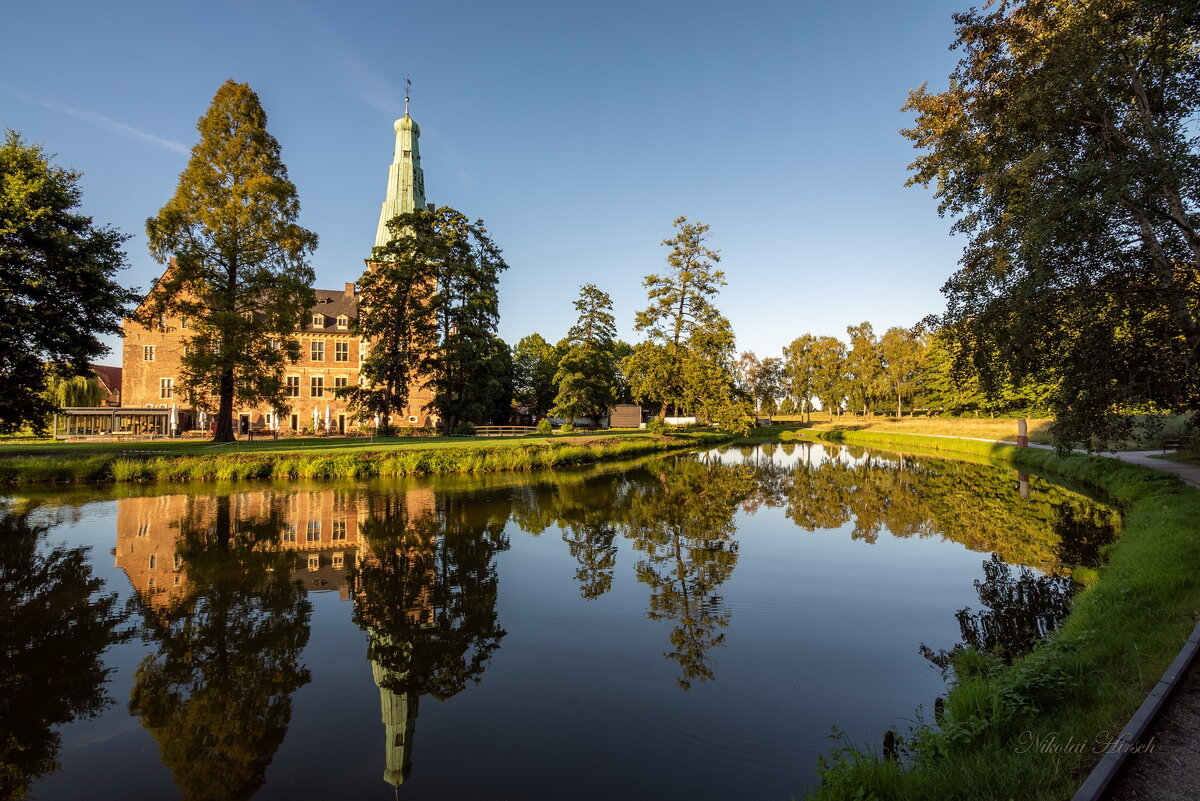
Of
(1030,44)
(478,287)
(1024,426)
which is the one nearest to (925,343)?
(1024,426)

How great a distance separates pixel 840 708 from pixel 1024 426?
36.3 metres

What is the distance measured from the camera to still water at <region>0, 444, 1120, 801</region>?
5.04m

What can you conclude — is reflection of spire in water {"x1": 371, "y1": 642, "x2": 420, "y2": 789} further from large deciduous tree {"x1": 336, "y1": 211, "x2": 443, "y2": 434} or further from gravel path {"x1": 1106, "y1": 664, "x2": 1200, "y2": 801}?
large deciduous tree {"x1": 336, "y1": 211, "x2": 443, "y2": 434}

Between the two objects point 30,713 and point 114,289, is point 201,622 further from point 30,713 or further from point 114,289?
point 114,289

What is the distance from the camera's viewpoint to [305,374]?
50.5 meters

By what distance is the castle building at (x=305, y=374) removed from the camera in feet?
156

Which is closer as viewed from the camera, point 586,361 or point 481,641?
point 481,641

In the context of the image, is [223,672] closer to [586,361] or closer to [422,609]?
[422,609]

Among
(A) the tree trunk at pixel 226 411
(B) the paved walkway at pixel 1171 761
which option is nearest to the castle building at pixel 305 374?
(A) the tree trunk at pixel 226 411

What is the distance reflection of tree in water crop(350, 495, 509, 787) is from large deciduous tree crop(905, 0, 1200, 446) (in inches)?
427

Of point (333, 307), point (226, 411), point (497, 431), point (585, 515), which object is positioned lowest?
point (585, 515)

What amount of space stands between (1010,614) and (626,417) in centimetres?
6999

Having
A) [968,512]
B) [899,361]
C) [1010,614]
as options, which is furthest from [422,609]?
[899,361]

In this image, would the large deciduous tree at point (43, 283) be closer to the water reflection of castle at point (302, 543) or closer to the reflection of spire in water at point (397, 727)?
the water reflection of castle at point (302, 543)
